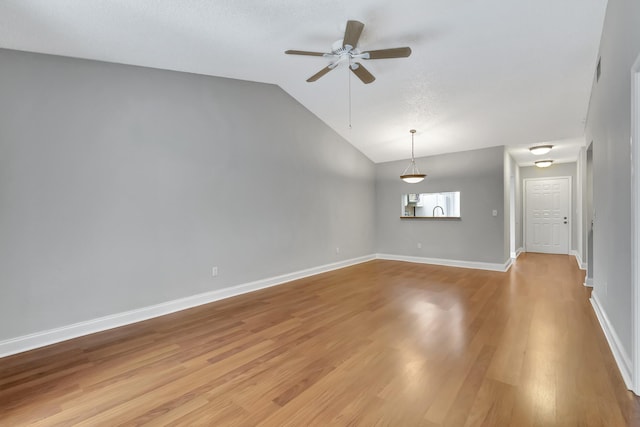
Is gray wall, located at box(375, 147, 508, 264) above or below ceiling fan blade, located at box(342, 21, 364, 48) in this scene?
below

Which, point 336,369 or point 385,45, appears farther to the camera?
point 385,45

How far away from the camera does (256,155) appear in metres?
4.55

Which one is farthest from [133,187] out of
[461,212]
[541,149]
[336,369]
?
[541,149]

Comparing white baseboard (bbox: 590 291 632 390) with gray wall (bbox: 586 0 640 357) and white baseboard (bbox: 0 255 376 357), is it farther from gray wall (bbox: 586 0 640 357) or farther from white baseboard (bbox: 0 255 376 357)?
white baseboard (bbox: 0 255 376 357)

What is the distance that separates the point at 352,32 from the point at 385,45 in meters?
1.09

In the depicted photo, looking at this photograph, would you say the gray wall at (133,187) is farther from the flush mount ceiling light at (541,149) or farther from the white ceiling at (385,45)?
the flush mount ceiling light at (541,149)

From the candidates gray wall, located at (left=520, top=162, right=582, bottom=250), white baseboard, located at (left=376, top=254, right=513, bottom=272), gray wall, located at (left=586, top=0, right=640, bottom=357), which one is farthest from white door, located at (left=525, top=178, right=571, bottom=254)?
gray wall, located at (left=586, top=0, right=640, bottom=357)

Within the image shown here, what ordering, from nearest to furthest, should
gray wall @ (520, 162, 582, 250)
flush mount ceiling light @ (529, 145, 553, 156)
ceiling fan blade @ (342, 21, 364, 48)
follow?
ceiling fan blade @ (342, 21, 364, 48) < flush mount ceiling light @ (529, 145, 553, 156) < gray wall @ (520, 162, 582, 250)

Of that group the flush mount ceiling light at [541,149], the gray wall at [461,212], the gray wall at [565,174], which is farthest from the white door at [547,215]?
the gray wall at [461,212]

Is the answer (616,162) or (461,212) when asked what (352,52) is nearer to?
(616,162)

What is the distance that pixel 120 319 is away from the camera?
318 centimetres

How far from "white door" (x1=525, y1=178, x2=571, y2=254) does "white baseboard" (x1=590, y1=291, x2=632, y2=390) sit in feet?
19.0

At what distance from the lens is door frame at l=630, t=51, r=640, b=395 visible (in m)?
1.83

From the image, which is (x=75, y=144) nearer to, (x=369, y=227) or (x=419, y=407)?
(x=419, y=407)
